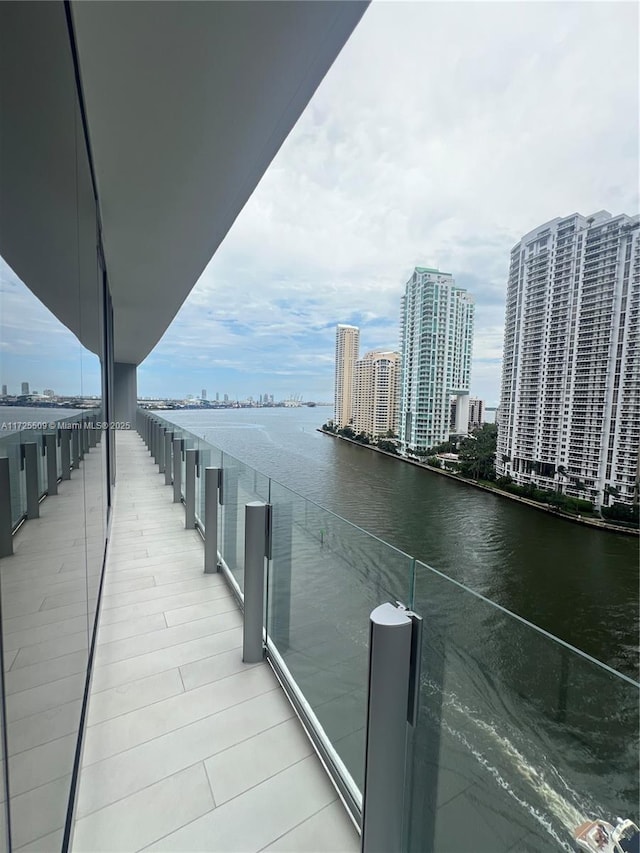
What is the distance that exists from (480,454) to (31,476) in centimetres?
4374

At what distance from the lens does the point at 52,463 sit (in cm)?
122

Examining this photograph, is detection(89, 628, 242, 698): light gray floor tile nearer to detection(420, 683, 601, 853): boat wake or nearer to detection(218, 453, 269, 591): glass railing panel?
detection(218, 453, 269, 591): glass railing panel

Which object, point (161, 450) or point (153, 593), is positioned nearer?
point (153, 593)

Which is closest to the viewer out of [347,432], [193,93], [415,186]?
[193,93]

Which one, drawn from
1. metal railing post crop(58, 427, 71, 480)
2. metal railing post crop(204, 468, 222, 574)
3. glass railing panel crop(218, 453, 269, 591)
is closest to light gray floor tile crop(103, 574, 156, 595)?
metal railing post crop(204, 468, 222, 574)

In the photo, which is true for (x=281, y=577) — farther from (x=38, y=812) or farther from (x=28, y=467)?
(x=28, y=467)

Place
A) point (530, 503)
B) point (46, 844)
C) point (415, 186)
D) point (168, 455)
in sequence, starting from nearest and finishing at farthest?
point (46, 844) → point (168, 455) → point (530, 503) → point (415, 186)

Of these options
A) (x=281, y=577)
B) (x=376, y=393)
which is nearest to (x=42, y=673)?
(x=281, y=577)

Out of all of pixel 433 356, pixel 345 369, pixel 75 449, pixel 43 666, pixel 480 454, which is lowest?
pixel 480 454

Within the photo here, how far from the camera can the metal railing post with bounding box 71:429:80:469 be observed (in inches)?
66.1

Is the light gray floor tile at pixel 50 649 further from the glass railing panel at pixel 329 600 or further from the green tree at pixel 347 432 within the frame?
the green tree at pixel 347 432

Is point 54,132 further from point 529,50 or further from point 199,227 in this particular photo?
point 529,50

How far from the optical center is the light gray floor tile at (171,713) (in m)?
1.63

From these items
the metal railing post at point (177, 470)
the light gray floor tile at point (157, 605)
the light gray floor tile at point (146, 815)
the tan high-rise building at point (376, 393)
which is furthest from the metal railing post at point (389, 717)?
the tan high-rise building at point (376, 393)
